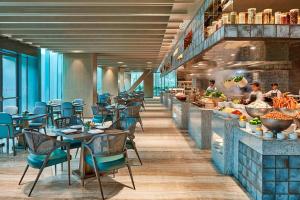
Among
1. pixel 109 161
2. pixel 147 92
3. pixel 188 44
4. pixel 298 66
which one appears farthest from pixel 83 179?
pixel 147 92

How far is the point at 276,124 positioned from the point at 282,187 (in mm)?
717

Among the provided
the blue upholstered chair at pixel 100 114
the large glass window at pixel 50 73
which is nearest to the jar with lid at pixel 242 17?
the blue upholstered chair at pixel 100 114

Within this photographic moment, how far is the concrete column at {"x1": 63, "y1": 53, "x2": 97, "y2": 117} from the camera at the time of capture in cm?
1312

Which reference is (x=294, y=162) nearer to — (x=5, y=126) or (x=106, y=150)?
(x=106, y=150)

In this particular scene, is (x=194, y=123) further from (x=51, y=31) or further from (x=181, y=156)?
(x=51, y=31)

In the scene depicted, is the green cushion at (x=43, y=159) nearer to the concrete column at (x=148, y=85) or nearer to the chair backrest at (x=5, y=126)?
the chair backrest at (x=5, y=126)

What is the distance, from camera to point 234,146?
484 cm

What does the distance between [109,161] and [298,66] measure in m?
4.15

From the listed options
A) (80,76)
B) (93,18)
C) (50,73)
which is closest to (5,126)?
(93,18)

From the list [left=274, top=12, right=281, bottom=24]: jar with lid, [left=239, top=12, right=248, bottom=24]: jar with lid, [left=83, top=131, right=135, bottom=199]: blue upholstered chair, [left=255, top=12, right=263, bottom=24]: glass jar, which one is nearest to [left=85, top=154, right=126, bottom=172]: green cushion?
[left=83, top=131, right=135, bottom=199]: blue upholstered chair

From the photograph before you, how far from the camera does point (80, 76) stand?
1319cm

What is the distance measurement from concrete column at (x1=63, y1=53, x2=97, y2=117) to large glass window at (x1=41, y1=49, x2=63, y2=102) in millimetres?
872

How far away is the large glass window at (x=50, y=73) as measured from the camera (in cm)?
1391

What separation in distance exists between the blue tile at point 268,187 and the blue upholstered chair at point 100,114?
578 cm
